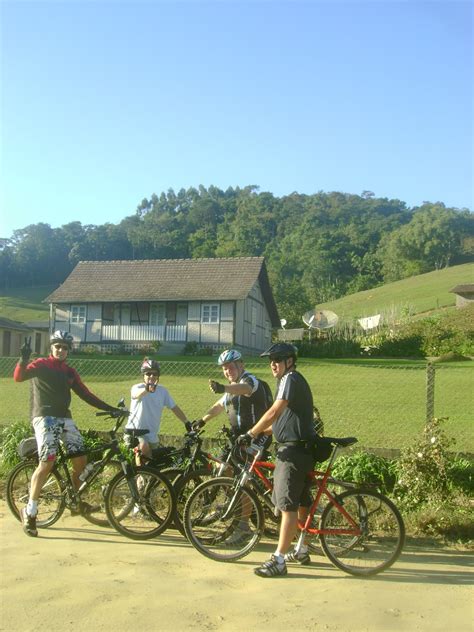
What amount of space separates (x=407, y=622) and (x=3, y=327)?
44467mm

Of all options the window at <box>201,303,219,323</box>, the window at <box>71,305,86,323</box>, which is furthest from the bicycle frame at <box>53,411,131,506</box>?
the window at <box>71,305,86,323</box>

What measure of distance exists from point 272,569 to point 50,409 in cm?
273

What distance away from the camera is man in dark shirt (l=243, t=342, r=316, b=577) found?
5.79 metres

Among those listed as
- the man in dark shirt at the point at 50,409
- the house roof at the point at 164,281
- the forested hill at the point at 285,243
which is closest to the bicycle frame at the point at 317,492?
the man in dark shirt at the point at 50,409

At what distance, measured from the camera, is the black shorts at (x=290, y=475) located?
228 inches

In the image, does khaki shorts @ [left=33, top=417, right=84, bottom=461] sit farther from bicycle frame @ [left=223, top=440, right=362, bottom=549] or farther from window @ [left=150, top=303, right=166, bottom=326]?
window @ [left=150, top=303, right=166, bottom=326]

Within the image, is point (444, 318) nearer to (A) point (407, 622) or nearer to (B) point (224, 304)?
(B) point (224, 304)

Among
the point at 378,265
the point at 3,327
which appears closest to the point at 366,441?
the point at 3,327

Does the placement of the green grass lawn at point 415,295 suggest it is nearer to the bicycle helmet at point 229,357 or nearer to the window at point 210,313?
the window at point 210,313

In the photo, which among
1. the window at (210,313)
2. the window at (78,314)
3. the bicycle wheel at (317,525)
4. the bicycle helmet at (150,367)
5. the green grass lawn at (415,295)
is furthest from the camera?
the green grass lawn at (415,295)

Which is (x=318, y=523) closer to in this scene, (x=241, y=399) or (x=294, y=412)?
(x=294, y=412)

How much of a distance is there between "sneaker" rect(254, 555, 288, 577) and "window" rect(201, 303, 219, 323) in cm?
3494

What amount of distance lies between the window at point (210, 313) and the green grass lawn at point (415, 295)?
82.0 feet

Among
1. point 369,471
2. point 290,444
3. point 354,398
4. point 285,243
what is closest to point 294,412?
point 290,444
